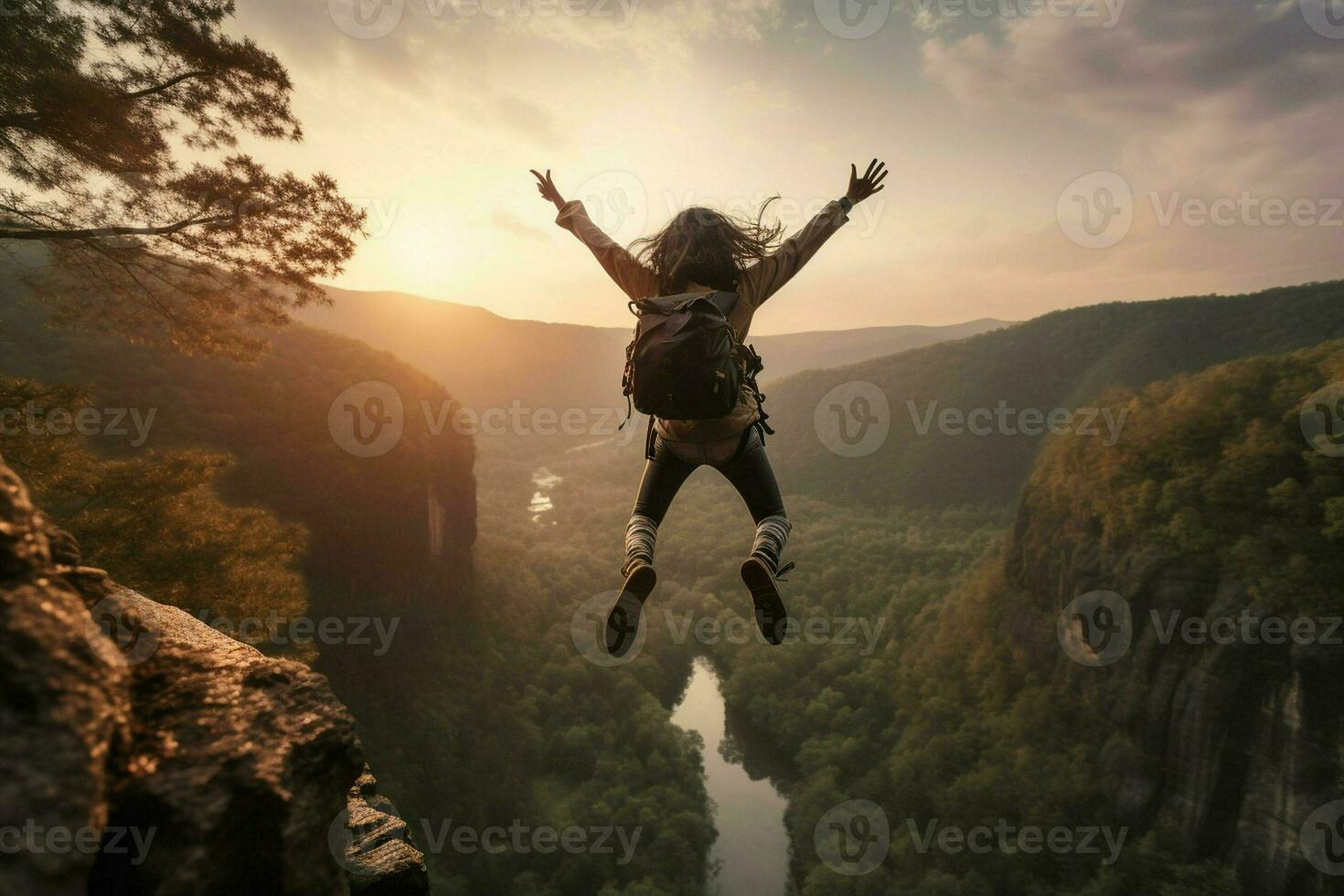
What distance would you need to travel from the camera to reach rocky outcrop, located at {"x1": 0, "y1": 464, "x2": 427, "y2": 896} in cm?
148

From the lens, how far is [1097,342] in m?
94.6

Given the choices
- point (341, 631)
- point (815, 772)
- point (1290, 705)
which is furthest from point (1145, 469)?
point (341, 631)

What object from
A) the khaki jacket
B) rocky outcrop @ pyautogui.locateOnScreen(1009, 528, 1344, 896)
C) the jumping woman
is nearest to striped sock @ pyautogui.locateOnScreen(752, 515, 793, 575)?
the jumping woman

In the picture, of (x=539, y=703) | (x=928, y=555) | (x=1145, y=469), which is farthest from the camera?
(x=928, y=555)

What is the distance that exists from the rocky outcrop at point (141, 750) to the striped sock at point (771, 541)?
2.50 metres

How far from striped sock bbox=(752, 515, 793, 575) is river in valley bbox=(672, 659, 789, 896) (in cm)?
4172

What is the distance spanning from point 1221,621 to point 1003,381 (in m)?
78.3

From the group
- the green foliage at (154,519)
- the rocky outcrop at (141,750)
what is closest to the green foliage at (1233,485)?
the rocky outcrop at (141,750)

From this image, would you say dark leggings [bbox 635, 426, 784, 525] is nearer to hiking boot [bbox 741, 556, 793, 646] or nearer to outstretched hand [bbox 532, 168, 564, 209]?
hiking boot [bbox 741, 556, 793, 646]

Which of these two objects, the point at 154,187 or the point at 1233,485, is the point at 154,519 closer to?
the point at 154,187

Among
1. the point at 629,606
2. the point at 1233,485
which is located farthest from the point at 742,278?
the point at 1233,485

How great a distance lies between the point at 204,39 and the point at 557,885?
4311cm

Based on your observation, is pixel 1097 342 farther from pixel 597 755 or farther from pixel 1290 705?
pixel 597 755

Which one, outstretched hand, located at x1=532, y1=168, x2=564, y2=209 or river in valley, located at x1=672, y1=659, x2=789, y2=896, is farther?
river in valley, located at x1=672, y1=659, x2=789, y2=896
